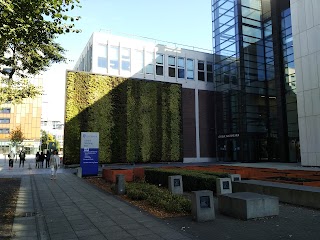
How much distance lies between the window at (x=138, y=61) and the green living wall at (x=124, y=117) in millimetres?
1997

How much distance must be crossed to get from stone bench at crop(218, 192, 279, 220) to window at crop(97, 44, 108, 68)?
2911 cm

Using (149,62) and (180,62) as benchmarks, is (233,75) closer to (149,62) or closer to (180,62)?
(180,62)

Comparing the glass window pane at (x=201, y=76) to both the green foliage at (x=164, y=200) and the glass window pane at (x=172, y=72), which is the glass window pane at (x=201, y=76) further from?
the green foliage at (x=164, y=200)

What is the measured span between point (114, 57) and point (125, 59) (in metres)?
1.50

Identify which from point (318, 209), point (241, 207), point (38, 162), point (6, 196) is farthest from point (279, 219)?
point (38, 162)

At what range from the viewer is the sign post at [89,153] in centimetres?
1995

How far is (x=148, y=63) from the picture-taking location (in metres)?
37.6

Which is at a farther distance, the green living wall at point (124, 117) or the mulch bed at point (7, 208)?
the green living wall at point (124, 117)

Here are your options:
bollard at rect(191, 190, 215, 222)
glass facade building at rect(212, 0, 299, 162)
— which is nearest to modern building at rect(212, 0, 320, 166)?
glass facade building at rect(212, 0, 299, 162)

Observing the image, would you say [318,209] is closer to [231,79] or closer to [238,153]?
[238,153]

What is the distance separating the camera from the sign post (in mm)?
19948

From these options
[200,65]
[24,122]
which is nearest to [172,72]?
[200,65]

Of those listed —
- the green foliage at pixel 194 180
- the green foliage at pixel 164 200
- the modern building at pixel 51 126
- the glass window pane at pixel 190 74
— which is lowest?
the green foliage at pixel 164 200

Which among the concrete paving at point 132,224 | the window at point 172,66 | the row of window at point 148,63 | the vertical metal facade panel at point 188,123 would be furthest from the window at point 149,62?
the concrete paving at point 132,224
